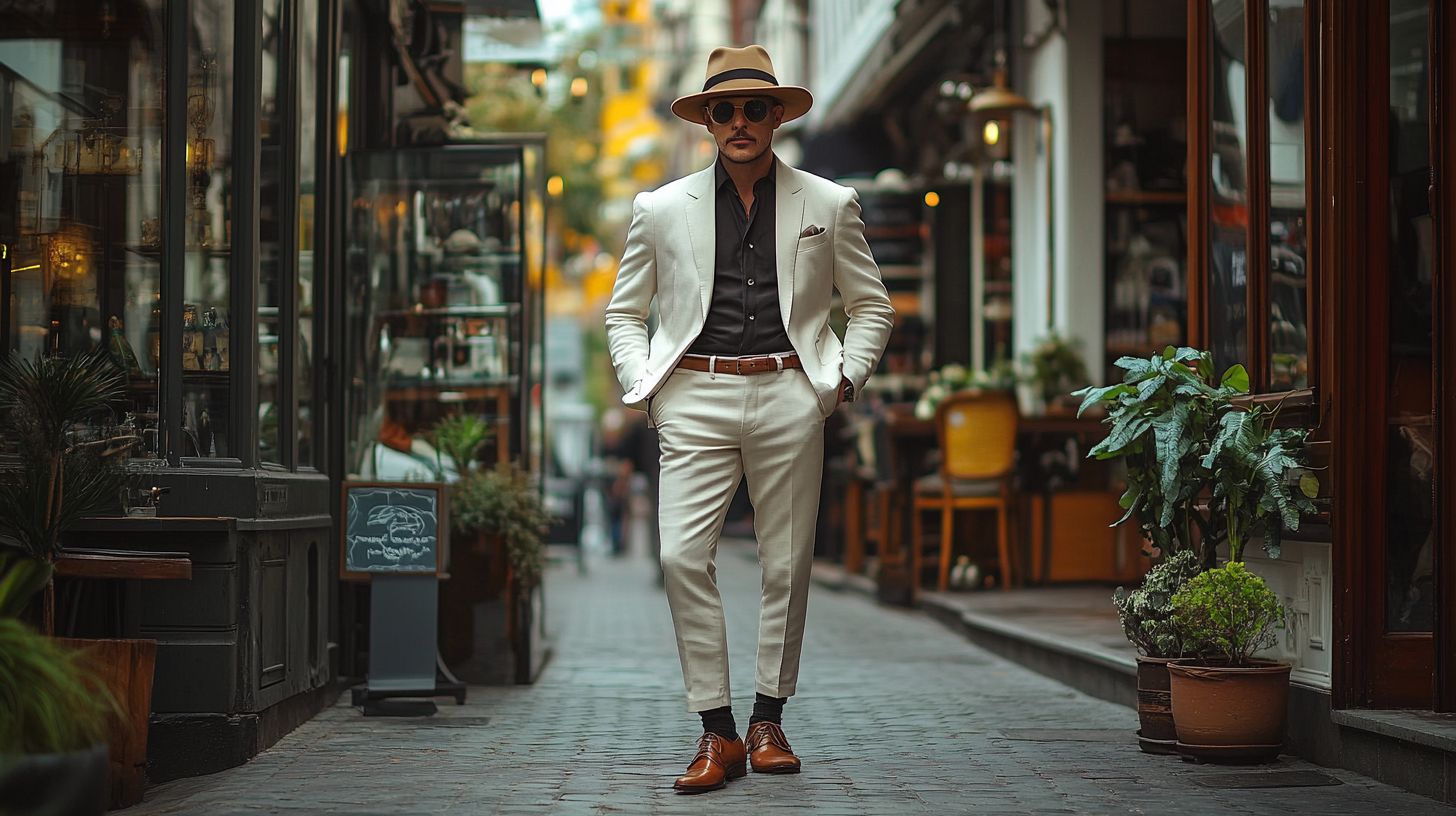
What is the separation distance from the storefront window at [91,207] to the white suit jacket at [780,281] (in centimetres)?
170

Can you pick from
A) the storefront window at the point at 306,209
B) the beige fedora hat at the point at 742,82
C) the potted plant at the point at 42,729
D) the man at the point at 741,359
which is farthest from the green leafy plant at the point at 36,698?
the storefront window at the point at 306,209

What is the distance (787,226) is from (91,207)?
2.65m

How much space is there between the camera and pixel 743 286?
507 cm

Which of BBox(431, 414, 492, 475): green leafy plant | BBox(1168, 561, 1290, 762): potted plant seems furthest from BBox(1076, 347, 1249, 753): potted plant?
BBox(431, 414, 492, 475): green leafy plant

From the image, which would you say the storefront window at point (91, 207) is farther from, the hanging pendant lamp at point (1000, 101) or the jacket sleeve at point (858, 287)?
the hanging pendant lamp at point (1000, 101)

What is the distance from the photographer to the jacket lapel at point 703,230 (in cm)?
505

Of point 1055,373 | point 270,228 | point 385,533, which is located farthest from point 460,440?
point 1055,373

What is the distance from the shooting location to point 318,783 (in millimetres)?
4938

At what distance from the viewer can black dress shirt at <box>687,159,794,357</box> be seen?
505 cm

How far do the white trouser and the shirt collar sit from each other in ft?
2.11

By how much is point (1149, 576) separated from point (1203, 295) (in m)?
1.50

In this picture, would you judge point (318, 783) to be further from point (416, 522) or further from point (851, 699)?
point (851, 699)

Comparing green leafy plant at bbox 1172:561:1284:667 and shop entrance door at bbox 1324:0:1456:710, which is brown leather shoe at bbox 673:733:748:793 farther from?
shop entrance door at bbox 1324:0:1456:710

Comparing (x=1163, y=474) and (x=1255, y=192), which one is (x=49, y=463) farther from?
(x=1255, y=192)
